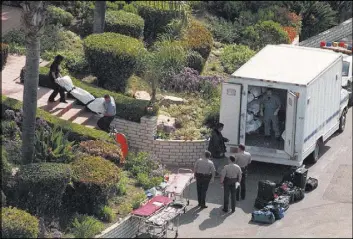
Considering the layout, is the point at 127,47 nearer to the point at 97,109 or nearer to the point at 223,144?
the point at 97,109

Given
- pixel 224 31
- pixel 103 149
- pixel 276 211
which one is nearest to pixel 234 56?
pixel 224 31

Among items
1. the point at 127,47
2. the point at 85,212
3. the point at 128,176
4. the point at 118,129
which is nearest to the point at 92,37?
the point at 127,47

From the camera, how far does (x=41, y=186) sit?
21.3 metres

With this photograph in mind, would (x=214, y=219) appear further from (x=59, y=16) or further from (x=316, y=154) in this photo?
(x=59, y=16)

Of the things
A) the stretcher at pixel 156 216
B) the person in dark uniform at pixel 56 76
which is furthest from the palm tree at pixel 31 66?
the person in dark uniform at pixel 56 76

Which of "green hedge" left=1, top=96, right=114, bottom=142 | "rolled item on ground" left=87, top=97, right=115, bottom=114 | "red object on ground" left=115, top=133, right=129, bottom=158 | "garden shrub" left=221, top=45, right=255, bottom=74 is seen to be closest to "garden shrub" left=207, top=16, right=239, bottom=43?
"garden shrub" left=221, top=45, right=255, bottom=74

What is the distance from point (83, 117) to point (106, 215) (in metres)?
4.82

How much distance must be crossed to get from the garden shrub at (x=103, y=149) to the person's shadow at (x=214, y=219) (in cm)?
244

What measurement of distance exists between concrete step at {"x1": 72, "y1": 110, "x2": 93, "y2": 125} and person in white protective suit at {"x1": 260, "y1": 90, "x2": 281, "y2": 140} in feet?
13.7

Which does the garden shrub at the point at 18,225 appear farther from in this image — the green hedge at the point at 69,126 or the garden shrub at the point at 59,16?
the garden shrub at the point at 59,16

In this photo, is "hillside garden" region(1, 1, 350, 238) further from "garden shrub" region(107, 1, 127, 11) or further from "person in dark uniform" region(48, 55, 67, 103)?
"person in dark uniform" region(48, 55, 67, 103)

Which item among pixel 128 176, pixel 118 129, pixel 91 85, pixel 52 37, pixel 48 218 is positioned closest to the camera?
pixel 48 218

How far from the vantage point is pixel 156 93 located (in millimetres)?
28594

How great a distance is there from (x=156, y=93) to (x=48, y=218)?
770 cm
